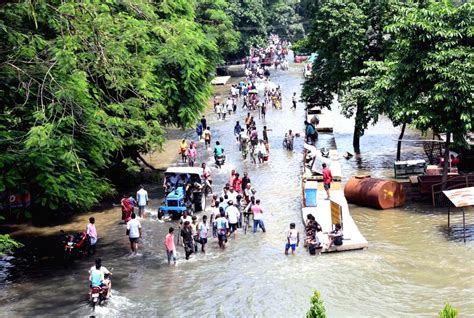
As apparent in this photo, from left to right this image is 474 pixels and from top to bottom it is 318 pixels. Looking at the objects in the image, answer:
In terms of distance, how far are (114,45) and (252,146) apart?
63.0ft

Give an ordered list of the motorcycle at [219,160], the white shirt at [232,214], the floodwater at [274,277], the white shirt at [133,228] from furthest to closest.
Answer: the motorcycle at [219,160] < the white shirt at [232,214] < the white shirt at [133,228] < the floodwater at [274,277]

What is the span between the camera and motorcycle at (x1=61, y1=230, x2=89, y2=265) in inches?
830

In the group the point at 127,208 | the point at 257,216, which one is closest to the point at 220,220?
the point at 257,216

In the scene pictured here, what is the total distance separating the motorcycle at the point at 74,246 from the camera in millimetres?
21078

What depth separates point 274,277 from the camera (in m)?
18.9

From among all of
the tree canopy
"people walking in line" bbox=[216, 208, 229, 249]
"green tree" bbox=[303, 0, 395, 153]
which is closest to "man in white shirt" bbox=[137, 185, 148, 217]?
"people walking in line" bbox=[216, 208, 229, 249]

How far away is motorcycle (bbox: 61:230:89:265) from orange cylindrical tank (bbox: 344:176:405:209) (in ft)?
34.7

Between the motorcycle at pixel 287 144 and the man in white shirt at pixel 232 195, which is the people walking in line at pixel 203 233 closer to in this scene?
the man in white shirt at pixel 232 195

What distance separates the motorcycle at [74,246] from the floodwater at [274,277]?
0.47 m

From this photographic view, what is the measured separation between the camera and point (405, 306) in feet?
54.4

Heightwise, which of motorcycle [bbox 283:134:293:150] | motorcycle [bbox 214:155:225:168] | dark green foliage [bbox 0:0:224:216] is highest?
dark green foliage [bbox 0:0:224:216]

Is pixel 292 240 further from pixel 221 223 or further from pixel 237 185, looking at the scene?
pixel 237 185

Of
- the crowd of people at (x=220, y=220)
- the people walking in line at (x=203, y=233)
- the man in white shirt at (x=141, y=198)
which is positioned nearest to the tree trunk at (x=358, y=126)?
the crowd of people at (x=220, y=220)

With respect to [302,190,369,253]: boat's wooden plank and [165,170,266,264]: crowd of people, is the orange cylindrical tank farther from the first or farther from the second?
[165,170,266,264]: crowd of people
